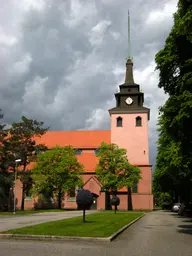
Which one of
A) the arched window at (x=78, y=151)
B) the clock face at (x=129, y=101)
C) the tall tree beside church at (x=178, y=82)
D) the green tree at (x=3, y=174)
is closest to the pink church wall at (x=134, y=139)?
the clock face at (x=129, y=101)

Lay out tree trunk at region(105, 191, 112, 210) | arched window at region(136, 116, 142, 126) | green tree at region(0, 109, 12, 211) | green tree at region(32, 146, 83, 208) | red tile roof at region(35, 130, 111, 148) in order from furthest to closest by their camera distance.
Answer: red tile roof at region(35, 130, 111, 148), arched window at region(136, 116, 142, 126), tree trunk at region(105, 191, 112, 210), green tree at region(32, 146, 83, 208), green tree at region(0, 109, 12, 211)

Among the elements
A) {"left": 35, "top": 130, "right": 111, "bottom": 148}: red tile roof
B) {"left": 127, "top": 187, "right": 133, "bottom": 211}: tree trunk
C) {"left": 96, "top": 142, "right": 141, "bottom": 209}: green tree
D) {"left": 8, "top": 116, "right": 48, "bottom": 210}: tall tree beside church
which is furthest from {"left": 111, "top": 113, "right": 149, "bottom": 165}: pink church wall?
{"left": 8, "top": 116, "right": 48, "bottom": 210}: tall tree beside church

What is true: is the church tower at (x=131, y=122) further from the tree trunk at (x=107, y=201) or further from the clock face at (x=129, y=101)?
the tree trunk at (x=107, y=201)

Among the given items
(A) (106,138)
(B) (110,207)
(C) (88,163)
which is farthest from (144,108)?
(B) (110,207)

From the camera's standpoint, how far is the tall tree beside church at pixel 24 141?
44.2 m

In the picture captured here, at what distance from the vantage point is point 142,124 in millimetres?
54656

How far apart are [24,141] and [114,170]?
47.7 ft

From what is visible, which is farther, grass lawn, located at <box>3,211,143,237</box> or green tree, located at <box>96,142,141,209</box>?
green tree, located at <box>96,142,141,209</box>

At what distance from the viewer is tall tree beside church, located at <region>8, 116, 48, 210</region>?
4416 cm

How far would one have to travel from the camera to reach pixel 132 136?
2151 inches

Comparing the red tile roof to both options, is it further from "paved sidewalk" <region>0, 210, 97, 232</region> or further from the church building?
"paved sidewalk" <region>0, 210, 97, 232</region>

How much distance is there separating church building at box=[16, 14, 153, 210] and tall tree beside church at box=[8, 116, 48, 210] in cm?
911

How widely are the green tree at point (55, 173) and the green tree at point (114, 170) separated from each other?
386 centimetres

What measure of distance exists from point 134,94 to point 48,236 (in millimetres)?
44275
